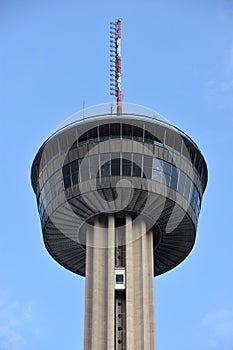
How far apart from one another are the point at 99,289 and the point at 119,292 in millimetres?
1768

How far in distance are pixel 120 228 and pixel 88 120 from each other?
397 inches

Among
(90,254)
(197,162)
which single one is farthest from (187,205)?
(90,254)

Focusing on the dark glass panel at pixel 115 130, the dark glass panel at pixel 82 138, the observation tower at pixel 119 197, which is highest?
the dark glass panel at pixel 115 130

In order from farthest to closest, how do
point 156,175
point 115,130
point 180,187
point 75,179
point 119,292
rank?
1. point 180,187
2. point 115,130
3. point 75,179
4. point 156,175
5. point 119,292

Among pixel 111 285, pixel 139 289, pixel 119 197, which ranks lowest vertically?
pixel 139 289

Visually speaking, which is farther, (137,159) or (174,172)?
(174,172)

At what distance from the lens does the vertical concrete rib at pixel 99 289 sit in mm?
60125

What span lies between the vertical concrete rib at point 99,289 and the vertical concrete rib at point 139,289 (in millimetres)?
1444

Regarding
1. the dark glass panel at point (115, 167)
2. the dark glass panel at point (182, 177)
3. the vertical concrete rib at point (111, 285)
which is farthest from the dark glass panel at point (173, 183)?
the vertical concrete rib at point (111, 285)

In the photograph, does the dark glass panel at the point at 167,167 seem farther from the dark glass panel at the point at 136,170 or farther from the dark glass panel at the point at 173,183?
the dark glass panel at the point at 136,170

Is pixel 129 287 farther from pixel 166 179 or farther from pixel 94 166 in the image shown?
pixel 94 166

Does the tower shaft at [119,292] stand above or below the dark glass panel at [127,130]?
below

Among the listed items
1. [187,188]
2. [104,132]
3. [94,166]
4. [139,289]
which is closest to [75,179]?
[94,166]

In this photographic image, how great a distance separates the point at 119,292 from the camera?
207ft
